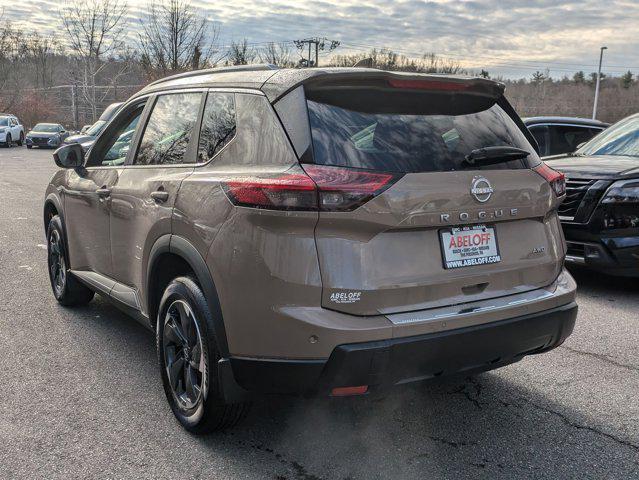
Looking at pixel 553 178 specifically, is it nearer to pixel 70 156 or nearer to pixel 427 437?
pixel 427 437

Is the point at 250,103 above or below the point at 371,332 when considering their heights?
above

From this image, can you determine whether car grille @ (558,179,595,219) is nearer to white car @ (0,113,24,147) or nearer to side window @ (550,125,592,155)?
side window @ (550,125,592,155)

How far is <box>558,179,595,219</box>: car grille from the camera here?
591 cm

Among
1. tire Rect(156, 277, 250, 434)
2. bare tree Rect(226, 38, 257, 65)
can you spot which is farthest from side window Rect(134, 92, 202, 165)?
bare tree Rect(226, 38, 257, 65)

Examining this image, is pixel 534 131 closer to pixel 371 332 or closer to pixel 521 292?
pixel 521 292

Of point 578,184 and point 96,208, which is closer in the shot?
point 96,208

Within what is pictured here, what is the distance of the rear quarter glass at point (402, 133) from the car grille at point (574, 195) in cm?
300

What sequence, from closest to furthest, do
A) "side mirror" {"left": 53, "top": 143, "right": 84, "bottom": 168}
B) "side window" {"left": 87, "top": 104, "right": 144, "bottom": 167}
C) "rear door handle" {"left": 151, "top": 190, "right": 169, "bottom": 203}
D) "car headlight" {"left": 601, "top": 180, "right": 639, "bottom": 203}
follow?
"rear door handle" {"left": 151, "top": 190, "right": 169, "bottom": 203} → "side window" {"left": 87, "top": 104, "right": 144, "bottom": 167} → "side mirror" {"left": 53, "top": 143, "right": 84, "bottom": 168} → "car headlight" {"left": 601, "top": 180, "right": 639, "bottom": 203}

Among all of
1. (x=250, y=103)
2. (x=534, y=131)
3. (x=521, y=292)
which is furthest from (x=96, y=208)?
(x=534, y=131)

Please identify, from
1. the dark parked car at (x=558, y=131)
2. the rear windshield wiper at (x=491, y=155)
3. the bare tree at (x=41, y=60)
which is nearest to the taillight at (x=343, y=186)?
the rear windshield wiper at (x=491, y=155)

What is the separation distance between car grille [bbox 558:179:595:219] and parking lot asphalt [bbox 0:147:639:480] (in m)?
1.56

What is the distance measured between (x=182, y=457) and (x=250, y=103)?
68.2 inches

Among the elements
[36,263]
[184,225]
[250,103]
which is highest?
[250,103]

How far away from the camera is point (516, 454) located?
305 cm
